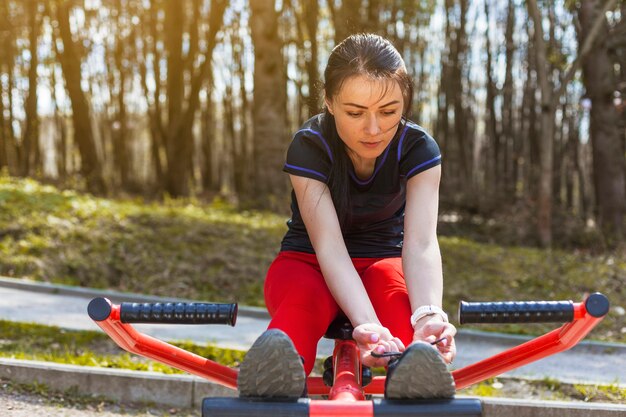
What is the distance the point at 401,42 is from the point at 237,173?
6664mm

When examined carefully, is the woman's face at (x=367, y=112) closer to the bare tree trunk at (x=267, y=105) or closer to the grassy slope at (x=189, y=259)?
the grassy slope at (x=189, y=259)

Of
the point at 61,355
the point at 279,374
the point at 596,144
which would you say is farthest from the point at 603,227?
the point at 279,374

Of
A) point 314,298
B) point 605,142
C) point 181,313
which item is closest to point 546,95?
point 605,142

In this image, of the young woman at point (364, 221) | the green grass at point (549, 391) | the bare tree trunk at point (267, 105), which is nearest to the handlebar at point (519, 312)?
the young woman at point (364, 221)

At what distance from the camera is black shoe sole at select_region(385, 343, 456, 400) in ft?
5.98

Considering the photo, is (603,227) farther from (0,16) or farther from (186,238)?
(0,16)

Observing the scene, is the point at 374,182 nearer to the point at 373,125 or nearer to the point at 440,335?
the point at 373,125

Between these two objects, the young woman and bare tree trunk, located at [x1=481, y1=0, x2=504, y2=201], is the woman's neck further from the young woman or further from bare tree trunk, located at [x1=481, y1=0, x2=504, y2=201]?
bare tree trunk, located at [x1=481, y1=0, x2=504, y2=201]

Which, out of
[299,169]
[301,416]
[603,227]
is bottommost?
[603,227]

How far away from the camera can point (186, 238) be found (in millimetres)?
7684

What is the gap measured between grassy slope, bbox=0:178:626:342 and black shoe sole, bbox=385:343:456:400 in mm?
4217

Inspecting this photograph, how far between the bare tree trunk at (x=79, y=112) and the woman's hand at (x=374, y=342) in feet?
33.1

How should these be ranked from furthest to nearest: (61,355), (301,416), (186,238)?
1. (186,238)
2. (61,355)
3. (301,416)

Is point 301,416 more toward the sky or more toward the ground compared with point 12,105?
more toward the ground
